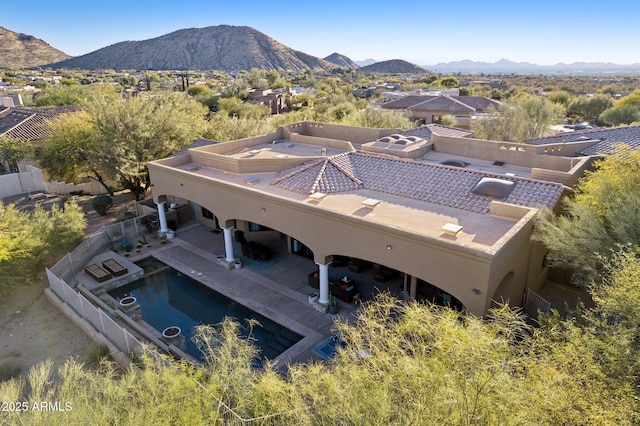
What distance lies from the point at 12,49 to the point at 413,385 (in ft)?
750

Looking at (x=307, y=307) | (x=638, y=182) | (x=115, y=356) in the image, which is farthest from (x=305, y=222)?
(x=638, y=182)

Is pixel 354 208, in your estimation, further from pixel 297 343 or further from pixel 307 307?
pixel 297 343

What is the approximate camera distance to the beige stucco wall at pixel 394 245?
12.7m

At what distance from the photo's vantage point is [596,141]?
26031 millimetres

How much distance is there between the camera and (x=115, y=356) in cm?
1474

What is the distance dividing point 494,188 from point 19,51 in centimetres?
22594

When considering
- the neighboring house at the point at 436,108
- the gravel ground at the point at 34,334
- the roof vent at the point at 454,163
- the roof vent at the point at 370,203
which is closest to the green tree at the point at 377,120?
the neighboring house at the point at 436,108

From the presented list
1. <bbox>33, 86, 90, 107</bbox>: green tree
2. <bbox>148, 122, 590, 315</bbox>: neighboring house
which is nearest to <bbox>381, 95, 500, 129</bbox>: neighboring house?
<bbox>148, 122, 590, 315</bbox>: neighboring house

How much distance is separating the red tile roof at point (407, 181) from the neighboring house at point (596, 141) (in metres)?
8.74

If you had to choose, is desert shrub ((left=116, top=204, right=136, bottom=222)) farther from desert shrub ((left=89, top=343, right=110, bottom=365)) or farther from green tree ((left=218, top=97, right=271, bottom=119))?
green tree ((left=218, top=97, right=271, bottom=119))

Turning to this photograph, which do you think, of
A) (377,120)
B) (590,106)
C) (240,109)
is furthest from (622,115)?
(240,109)

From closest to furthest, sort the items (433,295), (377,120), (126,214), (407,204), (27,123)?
(433,295) < (407,204) < (126,214) < (377,120) < (27,123)

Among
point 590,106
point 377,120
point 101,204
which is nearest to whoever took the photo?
point 101,204

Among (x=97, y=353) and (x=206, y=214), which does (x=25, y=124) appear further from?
(x=97, y=353)
